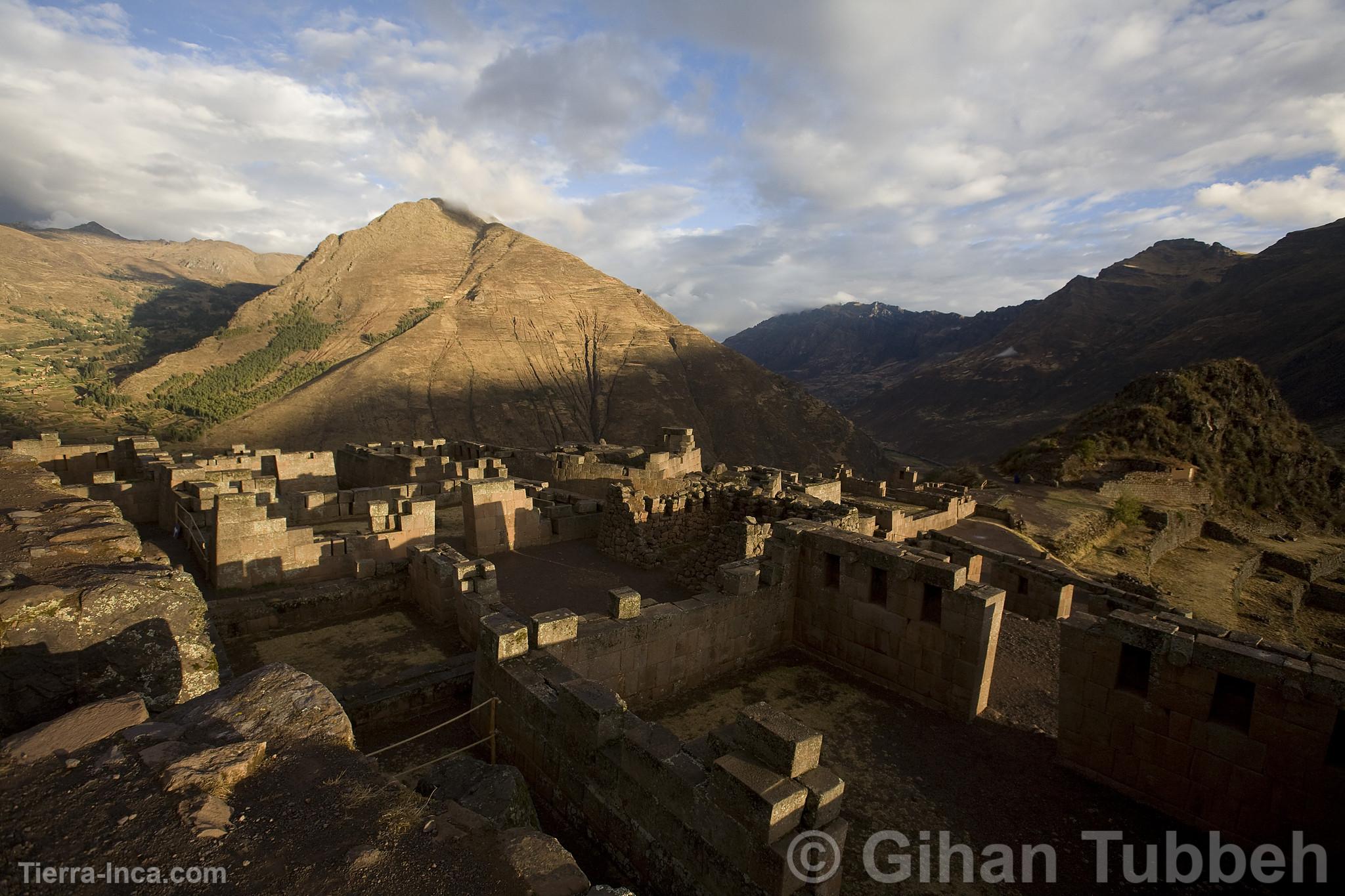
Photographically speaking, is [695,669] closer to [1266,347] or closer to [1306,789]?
[1306,789]

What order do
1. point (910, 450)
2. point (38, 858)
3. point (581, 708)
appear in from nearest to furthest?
point (38, 858) < point (581, 708) < point (910, 450)

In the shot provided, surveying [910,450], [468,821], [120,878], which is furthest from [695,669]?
[910,450]

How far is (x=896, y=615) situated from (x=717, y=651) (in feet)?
9.82

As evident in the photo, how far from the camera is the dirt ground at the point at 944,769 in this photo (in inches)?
257

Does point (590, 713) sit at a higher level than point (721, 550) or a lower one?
higher

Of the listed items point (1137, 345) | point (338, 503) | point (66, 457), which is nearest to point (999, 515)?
point (338, 503)

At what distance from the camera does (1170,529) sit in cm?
2641

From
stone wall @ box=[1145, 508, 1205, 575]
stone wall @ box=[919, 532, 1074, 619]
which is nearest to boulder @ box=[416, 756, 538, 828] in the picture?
stone wall @ box=[919, 532, 1074, 619]

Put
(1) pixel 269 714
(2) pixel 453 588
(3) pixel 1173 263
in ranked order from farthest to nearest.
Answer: (3) pixel 1173 263
(2) pixel 453 588
(1) pixel 269 714

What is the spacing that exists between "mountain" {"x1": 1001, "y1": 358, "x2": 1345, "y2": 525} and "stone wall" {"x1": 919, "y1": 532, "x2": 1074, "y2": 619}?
66.9ft

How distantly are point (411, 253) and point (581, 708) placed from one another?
115523 millimetres

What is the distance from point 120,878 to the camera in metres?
2.89

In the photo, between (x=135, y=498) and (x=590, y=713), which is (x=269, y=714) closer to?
(x=590, y=713)

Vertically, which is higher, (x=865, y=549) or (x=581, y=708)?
(x=865, y=549)
